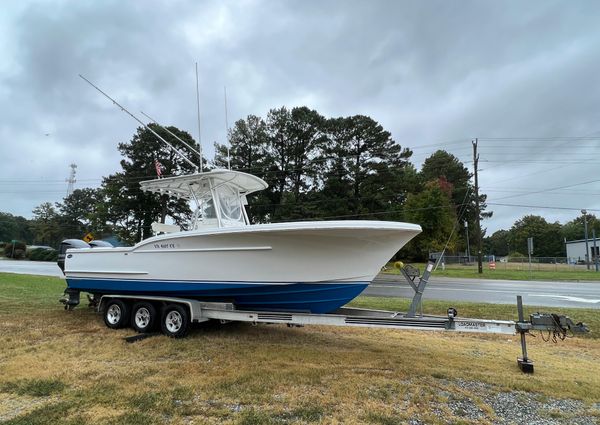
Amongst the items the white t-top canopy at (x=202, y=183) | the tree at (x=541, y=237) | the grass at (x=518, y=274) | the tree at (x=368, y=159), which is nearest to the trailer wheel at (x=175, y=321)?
the white t-top canopy at (x=202, y=183)

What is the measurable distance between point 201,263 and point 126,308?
81.4 inches

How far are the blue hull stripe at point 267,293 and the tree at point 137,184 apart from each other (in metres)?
35.7

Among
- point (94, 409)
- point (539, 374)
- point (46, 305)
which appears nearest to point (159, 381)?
point (94, 409)

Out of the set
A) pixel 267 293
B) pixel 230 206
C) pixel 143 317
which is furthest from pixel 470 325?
pixel 143 317

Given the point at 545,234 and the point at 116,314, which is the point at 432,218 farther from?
the point at 545,234

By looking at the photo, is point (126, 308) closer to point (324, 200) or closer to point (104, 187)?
point (324, 200)

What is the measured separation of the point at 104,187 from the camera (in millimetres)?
43969

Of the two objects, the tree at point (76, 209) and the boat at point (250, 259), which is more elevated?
the tree at point (76, 209)

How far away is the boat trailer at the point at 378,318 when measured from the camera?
15.2 ft

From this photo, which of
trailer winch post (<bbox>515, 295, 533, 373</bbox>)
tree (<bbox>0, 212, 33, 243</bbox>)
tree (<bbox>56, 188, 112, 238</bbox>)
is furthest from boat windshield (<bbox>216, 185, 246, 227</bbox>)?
tree (<bbox>0, 212, 33, 243</bbox>)

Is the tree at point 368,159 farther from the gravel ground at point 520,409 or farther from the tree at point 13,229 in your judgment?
the tree at point 13,229

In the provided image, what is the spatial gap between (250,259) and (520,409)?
11.6 feet

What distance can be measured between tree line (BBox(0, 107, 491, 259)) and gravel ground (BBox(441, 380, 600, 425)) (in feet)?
113

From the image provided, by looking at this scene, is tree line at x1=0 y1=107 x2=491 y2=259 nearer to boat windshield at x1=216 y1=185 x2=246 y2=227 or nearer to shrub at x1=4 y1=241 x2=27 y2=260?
shrub at x1=4 y1=241 x2=27 y2=260
